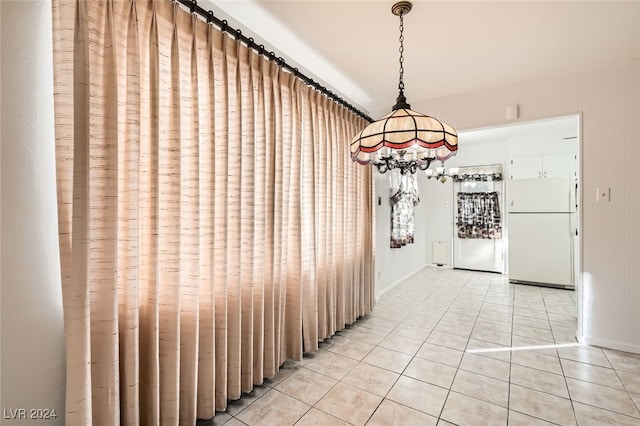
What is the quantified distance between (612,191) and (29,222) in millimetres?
4222

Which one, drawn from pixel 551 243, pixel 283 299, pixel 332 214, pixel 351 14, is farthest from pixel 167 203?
pixel 551 243

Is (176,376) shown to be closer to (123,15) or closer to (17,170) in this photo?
(17,170)

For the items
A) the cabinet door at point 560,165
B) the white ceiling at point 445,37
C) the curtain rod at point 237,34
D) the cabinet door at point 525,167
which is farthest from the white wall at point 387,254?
the cabinet door at point 560,165

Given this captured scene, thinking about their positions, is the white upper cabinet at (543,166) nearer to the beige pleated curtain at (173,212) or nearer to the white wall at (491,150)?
the white wall at (491,150)

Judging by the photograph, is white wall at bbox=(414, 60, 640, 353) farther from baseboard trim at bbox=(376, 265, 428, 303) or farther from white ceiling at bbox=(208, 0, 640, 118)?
baseboard trim at bbox=(376, 265, 428, 303)

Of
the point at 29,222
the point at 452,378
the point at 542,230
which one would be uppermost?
the point at 29,222

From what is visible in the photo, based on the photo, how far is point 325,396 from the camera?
1956 mm

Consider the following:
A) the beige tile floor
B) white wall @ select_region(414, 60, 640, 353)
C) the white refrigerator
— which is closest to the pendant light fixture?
the beige tile floor

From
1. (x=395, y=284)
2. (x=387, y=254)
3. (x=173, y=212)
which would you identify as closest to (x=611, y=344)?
(x=387, y=254)

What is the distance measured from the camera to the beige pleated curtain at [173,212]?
3.86 feet

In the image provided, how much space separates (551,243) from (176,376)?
5.79 m

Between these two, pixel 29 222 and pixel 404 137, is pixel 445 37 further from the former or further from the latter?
pixel 29 222

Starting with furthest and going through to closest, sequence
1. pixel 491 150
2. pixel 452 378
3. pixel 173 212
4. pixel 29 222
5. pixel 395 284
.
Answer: pixel 491 150 < pixel 395 284 < pixel 452 378 < pixel 173 212 < pixel 29 222

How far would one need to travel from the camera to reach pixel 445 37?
225cm
